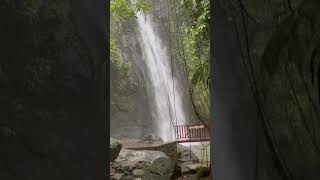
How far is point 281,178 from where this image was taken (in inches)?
84.8

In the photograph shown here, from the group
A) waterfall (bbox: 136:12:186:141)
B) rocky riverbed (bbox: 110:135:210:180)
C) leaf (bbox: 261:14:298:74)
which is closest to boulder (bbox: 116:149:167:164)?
rocky riverbed (bbox: 110:135:210:180)

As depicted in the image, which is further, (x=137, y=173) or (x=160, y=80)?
(x=160, y=80)

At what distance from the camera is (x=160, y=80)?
48.0ft

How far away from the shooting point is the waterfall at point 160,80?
14117 mm

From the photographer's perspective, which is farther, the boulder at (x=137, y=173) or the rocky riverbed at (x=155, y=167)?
the boulder at (x=137, y=173)

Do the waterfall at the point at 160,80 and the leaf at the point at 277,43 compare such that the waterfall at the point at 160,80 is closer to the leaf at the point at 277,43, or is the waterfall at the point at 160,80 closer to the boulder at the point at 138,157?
the boulder at the point at 138,157

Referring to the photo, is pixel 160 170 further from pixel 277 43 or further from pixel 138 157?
pixel 277 43

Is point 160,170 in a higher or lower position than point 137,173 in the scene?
higher

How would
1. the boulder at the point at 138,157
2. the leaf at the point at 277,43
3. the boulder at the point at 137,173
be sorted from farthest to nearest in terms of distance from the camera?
1. the boulder at the point at 138,157
2. the boulder at the point at 137,173
3. the leaf at the point at 277,43
